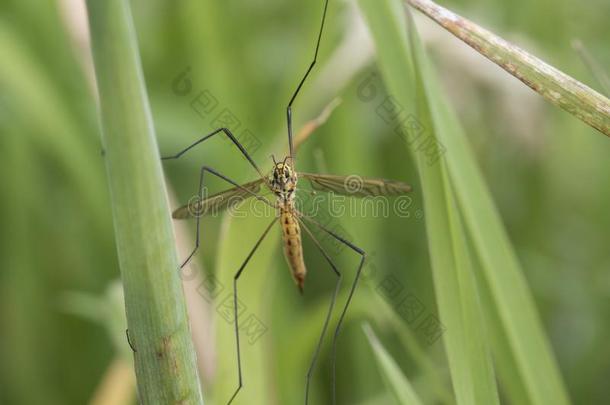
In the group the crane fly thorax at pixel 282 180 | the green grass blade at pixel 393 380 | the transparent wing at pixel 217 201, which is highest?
the crane fly thorax at pixel 282 180

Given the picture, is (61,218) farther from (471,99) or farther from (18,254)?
(471,99)

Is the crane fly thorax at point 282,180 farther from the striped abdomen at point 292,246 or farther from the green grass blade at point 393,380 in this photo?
the green grass blade at point 393,380

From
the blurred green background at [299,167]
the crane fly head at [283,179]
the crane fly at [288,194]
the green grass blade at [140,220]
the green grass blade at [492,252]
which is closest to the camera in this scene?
the green grass blade at [140,220]

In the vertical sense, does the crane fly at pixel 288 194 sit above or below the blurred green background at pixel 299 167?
below

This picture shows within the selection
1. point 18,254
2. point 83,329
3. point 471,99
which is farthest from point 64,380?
point 471,99

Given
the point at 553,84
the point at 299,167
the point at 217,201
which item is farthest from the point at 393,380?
the point at 299,167

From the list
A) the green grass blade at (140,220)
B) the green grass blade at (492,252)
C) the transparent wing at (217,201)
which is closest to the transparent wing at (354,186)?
the transparent wing at (217,201)

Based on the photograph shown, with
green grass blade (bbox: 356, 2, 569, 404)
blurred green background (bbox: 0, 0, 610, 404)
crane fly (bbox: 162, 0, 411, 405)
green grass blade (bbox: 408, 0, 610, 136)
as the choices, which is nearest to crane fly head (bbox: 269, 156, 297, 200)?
crane fly (bbox: 162, 0, 411, 405)

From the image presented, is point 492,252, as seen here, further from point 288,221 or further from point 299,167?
point 299,167
